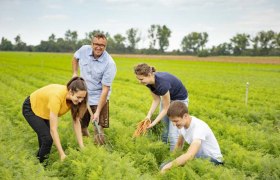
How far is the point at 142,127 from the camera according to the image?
22.6 ft

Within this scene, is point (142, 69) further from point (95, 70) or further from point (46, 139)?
point (46, 139)

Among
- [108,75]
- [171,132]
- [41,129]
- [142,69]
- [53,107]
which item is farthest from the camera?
[108,75]

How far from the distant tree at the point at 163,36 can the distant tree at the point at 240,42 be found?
30.1 metres

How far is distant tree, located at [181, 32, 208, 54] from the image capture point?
427ft

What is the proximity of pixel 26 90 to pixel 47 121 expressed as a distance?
10.6 meters

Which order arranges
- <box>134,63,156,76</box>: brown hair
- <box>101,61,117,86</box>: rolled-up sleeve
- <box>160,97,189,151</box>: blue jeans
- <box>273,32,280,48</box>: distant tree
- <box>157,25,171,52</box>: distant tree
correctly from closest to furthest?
<box>134,63,156,76</box>: brown hair < <box>160,97,189,151</box>: blue jeans < <box>101,61,117,86</box>: rolled-up sleeve < <box>273,32,280,48</box>: distant tree < <box>157,25,171,52</box>: distant tree

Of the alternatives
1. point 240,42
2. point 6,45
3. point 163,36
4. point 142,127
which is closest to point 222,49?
point 240,42

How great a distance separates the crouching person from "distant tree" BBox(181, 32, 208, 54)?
418 ft

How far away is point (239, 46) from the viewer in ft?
366

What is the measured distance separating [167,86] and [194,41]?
12911 centimetres

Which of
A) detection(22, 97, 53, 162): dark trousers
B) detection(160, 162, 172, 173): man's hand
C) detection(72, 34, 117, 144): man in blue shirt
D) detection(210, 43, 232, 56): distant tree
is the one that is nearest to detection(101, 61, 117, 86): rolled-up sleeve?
detection(72, 34, 117, 144): man in blue shirt

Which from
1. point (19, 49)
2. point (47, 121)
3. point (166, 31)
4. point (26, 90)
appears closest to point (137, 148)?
point (47, 121)

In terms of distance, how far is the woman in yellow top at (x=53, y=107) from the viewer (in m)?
5.29

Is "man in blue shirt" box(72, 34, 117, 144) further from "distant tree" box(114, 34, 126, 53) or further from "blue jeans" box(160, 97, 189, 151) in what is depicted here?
"distant tree" box(114, 34, 126, 53)
